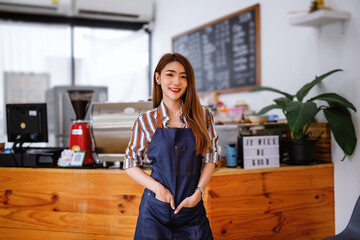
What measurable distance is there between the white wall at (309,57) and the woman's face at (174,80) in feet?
4.44

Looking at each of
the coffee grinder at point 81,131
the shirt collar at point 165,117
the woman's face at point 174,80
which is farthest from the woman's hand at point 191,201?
the coffee grinder at point 81,131

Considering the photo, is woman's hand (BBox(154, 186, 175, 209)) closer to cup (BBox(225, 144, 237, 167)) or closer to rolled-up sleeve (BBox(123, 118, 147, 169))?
rolled-up sleeve (BBox(123, 118, 147, 169))

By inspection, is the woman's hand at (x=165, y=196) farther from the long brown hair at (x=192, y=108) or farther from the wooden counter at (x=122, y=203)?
the wooden counter at (x=122, y=203)

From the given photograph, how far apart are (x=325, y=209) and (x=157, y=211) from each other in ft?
4.82

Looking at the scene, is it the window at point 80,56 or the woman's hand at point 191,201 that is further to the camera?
the window at point 80,56

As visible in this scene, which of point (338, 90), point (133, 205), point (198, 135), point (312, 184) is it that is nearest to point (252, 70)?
point (338, 90)

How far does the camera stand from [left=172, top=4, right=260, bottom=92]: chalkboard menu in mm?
3316

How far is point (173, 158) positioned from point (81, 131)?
1006 mm

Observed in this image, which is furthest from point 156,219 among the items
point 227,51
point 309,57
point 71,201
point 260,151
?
point 227,51

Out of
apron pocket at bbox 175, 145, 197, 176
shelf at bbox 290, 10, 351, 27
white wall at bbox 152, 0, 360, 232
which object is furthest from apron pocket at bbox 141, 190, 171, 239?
shelf at bbox 290, 10, 351, 27

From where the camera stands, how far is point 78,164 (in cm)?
214

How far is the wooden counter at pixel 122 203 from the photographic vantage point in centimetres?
205

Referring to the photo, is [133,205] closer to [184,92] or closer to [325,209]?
[184,92]

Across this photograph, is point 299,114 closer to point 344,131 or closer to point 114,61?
point 344,131
